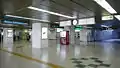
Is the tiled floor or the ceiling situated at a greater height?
the ceiling

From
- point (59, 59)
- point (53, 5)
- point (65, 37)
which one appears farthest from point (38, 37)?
point (53, 5)

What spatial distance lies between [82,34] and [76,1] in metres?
15.0

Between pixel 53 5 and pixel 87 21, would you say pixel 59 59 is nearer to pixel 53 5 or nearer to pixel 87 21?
pixel 53 5

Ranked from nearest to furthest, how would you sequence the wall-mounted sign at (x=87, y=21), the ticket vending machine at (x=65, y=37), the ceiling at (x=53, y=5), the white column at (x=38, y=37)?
the ceiling at (x=53, y=5) < the wall-mounted sign at (x=87, y=21) < the white column at (x=38, y=37) < the ticket vending machine at (x=65, y=37)

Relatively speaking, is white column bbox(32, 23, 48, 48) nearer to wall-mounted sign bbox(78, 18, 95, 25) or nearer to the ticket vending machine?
wall-mounted sign bbox(78, 18, 95, 25)

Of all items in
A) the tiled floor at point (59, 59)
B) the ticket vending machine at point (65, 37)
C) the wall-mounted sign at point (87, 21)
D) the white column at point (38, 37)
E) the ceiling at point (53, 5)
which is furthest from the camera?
the ticket vending machine at point (65, 37)

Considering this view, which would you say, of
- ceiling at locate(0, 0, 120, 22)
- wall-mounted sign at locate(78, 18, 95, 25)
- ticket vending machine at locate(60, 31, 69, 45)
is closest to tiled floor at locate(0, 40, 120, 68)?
ceiling at locate(0, 0, 120, 22)

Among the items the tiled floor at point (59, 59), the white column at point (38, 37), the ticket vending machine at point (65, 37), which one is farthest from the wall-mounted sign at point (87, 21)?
the ticket vending machine at point (65, 37)

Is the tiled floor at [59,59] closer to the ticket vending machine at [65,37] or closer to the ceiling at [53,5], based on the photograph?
the ceiling at [53,5]

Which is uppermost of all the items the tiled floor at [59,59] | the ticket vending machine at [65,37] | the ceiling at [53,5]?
the ceiling at [53,5]

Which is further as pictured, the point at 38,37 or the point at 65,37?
the point at 65,37

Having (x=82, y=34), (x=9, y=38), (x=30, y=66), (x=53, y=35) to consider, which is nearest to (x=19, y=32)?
(x=53, y=35)

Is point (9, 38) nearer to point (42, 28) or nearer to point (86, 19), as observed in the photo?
point (42, 28)

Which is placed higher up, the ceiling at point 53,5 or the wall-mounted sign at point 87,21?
the ceiling at point 53,5
